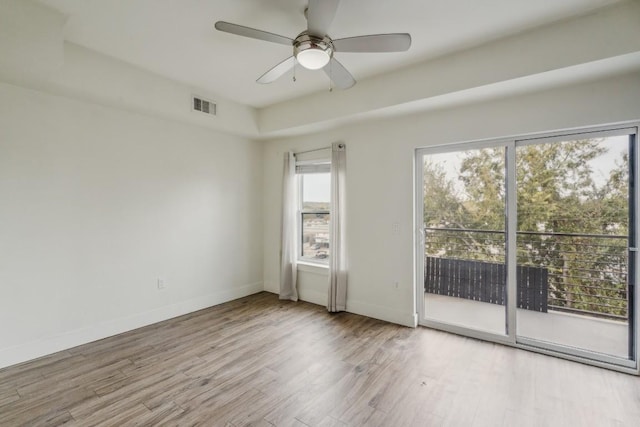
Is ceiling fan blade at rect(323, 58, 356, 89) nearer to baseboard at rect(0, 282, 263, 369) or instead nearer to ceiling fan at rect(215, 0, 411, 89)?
ceiling fan at rect(215, 0, 411, 89)

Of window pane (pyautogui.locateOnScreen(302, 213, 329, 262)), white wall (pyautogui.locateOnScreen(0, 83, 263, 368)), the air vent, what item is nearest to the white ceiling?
the air vent

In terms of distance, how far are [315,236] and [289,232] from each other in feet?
1.34

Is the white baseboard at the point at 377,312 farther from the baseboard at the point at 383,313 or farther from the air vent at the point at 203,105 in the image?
the air vent at the point at 203,105

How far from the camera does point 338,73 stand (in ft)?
8.01

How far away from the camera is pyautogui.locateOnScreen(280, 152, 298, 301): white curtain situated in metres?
4.57

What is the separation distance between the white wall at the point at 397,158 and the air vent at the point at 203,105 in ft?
4.10

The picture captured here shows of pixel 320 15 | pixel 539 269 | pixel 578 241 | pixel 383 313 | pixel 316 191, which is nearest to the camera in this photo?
pixel 320 15

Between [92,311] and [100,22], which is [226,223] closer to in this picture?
[92,311]

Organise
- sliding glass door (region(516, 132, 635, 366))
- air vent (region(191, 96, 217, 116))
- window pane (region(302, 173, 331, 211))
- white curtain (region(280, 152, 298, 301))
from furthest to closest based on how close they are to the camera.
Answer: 1. white curtain (region(280, 152, 298, 301))
2. window pane (region(302, 173, 331, 211))
3. air vent (region(191, 96, 217, 116))
4. sliding glass door (region(516, 132, 635, 366))

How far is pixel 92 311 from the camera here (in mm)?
3137

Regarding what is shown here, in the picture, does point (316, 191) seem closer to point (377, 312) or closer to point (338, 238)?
point (338, 238)

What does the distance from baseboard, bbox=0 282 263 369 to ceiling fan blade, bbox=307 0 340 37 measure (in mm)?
3543

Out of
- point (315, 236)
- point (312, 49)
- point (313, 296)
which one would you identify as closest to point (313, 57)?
point (312, 49)

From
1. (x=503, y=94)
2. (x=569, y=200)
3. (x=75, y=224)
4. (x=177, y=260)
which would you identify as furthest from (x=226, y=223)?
(x=569, y=200)
